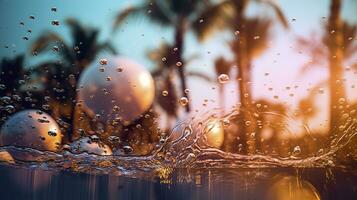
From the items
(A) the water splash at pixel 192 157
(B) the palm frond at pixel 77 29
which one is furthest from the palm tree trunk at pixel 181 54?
(B) the palm frond at pixel 77 29

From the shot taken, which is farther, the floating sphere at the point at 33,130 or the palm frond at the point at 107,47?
the floating sphere at the point at 33,130

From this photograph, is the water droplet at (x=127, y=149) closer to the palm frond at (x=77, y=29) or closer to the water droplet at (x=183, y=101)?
the water droplet at (x=183, y=101)

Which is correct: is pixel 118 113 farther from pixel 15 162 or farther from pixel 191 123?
pixel 15 162

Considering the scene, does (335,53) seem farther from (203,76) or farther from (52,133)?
(52,133)

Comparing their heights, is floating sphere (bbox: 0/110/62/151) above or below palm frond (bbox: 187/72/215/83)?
below

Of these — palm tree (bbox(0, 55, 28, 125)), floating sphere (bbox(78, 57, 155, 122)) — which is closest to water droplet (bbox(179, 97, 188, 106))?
floating sphere (bbox(78, 57, 155, 122))

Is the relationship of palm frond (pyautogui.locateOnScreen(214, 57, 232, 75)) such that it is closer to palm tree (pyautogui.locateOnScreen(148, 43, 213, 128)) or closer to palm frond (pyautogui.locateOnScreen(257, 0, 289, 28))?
palm tree (pyautogui.locateOnScreen(148, 43, 213, 128))

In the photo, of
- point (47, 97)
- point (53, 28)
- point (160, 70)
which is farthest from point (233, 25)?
point (47, 97)
